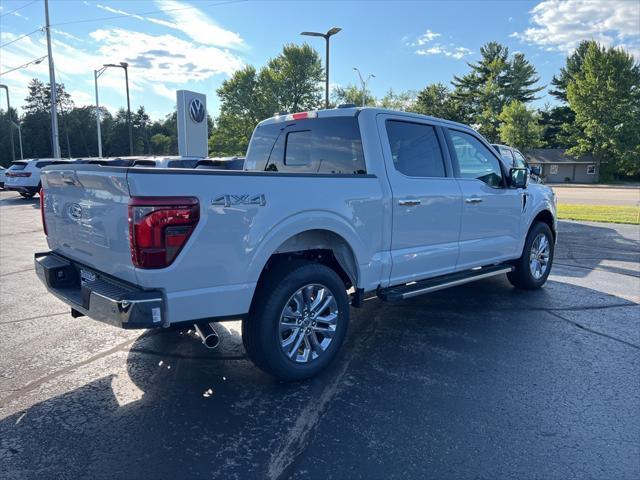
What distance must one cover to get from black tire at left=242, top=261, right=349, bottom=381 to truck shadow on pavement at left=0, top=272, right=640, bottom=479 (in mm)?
150

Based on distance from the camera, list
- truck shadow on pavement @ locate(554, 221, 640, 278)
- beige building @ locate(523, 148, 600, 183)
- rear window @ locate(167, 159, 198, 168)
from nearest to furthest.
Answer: truck shadow on pavement @ locate(554, 221, 640, 278) < rear window @ locate(167, 159, 198, 168) < beige building @ locate(523, 148, 600, 183)

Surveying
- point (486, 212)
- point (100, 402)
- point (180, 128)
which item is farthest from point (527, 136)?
point (100, 402)

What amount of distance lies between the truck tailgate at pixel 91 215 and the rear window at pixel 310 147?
1.97m

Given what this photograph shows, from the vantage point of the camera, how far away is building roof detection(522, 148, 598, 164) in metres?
58.2

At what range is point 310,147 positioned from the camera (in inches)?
177

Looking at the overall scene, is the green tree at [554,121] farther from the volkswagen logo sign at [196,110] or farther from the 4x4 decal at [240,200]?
the 4x4 decal at [240,200]

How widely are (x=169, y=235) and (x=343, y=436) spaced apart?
5.25ft

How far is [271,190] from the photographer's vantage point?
10.5ft

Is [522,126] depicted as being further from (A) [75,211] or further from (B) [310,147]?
(A) [75,211]

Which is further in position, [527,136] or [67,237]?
[527,136]

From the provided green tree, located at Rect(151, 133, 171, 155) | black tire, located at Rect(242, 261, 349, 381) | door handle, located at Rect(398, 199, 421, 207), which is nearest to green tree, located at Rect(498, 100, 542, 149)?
door handle, located at Rect(398, 199, 421, 207)

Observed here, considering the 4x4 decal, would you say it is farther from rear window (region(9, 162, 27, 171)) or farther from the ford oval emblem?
rear window (region(9, 162, 27, 171))

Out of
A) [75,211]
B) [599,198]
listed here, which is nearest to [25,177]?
[75,211]

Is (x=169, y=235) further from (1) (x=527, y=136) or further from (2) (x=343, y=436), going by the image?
(1) (x=527, y=136)
